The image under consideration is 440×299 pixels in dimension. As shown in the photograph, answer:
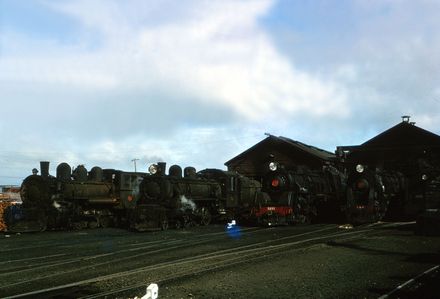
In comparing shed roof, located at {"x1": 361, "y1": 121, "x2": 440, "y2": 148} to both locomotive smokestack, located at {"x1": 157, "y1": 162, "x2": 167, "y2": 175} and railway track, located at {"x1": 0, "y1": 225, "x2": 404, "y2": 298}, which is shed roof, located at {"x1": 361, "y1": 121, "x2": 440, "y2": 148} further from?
railway track, located at {"x1": 0, "y1": 225, "x2": 404, "y2": 298}

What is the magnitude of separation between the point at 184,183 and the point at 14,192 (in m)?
20.3

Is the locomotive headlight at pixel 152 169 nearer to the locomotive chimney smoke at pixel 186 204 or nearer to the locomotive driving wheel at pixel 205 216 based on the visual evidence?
the locomotive chimney smoke at pixel 186 204

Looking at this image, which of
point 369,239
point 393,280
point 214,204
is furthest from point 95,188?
point 393,280

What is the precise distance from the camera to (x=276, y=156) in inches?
2025

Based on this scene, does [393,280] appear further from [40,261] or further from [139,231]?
[139,231]

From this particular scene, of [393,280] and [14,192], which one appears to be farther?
[14,192]

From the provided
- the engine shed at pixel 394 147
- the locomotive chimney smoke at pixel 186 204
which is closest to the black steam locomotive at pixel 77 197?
the locomotive chimney smoke at pixel 186 204

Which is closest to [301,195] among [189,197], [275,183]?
[275,183]

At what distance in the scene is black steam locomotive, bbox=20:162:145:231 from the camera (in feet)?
82.1

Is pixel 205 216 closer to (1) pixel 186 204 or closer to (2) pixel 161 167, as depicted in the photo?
(1) pixel 186 204

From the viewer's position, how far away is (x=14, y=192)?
4069 centimetres

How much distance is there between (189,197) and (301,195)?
20.1 feet

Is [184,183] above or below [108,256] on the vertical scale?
above

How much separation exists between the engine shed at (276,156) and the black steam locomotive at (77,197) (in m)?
22.6
